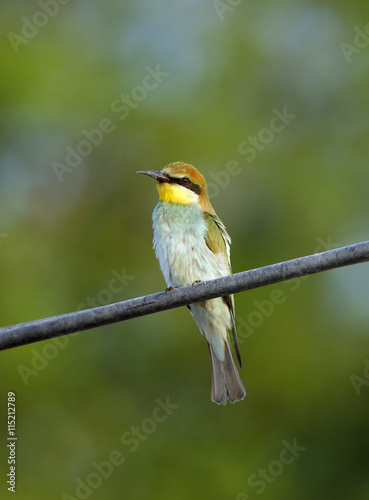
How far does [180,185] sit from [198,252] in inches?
18.8

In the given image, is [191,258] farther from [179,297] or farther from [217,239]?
[179,297]

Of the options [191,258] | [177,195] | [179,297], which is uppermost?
[177,195]

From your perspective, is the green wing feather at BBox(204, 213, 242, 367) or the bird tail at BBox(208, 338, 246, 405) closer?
the bird tail at BBox(208, 338, 246, 405)

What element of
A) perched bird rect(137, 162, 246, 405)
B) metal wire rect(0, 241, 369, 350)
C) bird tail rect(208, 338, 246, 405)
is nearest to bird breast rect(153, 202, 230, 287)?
perched bird rect(137, 162, 246, 405)

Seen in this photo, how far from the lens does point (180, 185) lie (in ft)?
15.8

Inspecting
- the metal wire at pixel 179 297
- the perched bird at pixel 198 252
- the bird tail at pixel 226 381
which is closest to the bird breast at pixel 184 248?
the perched bird at pixel 198 252

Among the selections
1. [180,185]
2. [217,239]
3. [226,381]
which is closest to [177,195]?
[180,185]

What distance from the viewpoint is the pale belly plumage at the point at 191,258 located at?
4570 mm

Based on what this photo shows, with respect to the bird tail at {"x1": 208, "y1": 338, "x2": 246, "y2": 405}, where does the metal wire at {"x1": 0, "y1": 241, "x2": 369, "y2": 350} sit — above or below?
above

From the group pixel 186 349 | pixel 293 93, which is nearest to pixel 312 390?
pixel 186 349

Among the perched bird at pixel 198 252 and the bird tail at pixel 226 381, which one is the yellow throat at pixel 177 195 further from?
the bird tail at pixel 226 381

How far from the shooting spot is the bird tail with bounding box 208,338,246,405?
4.51m

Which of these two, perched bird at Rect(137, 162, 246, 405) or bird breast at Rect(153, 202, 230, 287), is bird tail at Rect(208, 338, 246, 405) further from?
bird breast at Rect(153, 202, 230, 287)

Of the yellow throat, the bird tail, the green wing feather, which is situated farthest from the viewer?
the yellow throat
